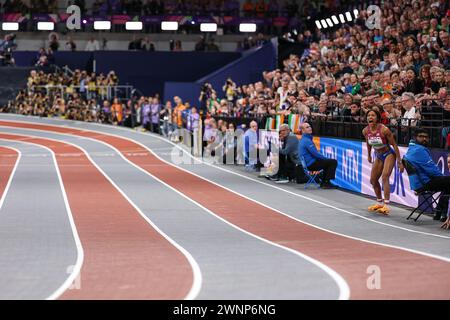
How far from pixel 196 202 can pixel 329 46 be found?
515 inches

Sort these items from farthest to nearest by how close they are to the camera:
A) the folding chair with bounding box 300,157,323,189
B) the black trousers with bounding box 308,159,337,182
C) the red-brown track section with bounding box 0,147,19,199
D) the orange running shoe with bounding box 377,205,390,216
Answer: the red-brown track section with bounding box 0,147,19,199
the folding chair with bounding box 300,157,323,189
the black trousers with bounding box 308,159,337,182
the orange running shoe with bounding box 377,205,390,216

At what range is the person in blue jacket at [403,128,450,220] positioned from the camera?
43.9 ft

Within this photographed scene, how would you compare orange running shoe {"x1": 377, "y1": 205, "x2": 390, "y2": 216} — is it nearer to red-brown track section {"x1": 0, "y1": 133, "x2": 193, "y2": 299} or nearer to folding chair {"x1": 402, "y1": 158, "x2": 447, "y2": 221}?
folding chair {"x1": 402, "y1": 158, "x2": 447, "y2": 221}

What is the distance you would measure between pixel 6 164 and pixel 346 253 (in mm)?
16650

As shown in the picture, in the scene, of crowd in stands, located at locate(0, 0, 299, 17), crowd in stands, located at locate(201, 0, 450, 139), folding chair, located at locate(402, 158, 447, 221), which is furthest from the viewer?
crowd in stands, located at locate(0, 0, 299, 17)

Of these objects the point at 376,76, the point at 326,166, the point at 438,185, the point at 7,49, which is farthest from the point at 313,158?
the point at 7,49

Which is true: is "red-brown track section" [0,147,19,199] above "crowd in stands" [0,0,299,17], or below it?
below

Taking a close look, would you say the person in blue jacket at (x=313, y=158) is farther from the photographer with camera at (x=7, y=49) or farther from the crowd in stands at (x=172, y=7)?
the photographer with camera at (x=7, y=49)

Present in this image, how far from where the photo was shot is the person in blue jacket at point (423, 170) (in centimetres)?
1339

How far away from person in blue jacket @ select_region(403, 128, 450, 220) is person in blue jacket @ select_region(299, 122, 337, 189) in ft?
17.0

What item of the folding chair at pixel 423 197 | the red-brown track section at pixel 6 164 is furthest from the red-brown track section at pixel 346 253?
the red-brown track section at pixel 6 164

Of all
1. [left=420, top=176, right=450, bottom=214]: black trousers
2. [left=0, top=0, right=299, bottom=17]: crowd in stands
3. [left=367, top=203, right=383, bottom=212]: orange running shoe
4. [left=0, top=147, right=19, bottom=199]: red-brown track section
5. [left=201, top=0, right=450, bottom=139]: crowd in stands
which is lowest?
[left=0, top=147, right=19, bottom=199]: red-brown track section

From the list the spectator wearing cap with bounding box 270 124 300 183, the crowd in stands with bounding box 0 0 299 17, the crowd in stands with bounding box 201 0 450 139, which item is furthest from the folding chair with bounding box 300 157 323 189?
the crowd in stands with bounding box 0 0 299 17
